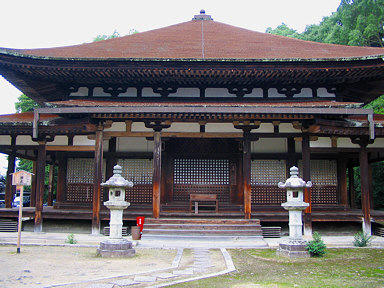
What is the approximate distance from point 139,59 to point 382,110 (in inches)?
688

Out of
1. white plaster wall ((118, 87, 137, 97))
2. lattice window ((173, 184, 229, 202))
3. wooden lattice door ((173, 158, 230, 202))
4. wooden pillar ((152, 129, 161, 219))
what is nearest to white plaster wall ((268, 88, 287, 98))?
wooden lattice door ((173, 158, 230, 202))

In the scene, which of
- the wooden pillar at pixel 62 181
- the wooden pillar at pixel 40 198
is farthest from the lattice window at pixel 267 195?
the wooden pillar at pixel 40 198

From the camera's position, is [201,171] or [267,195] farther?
[201,171]

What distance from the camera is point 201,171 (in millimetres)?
15391

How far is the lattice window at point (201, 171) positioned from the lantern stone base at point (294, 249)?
6.30 meters

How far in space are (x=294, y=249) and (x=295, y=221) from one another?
0.76m

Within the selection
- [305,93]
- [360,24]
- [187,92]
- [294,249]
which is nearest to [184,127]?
[187,92]

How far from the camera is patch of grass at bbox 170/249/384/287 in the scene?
625cm

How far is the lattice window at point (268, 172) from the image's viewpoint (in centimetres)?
1489

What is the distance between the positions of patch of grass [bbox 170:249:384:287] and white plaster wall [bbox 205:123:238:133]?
4.85m

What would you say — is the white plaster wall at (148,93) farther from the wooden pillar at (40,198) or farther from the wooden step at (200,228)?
the wooden step at (200,228)

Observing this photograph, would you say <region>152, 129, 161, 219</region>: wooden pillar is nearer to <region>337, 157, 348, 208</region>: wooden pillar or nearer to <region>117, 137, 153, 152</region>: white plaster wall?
<region>117, 137, 153, 152</region>: white plaster wall

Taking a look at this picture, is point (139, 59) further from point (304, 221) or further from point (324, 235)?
point (324, 235)

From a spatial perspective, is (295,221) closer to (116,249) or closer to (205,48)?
(116,249)
